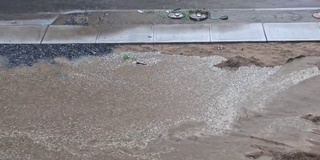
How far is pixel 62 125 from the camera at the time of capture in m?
7.95

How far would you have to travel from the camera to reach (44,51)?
393 inches

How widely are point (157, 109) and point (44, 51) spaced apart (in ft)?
9.24

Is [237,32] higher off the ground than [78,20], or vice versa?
[237,32]

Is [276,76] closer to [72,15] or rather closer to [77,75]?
[77,75]

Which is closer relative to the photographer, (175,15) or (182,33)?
(182,33)

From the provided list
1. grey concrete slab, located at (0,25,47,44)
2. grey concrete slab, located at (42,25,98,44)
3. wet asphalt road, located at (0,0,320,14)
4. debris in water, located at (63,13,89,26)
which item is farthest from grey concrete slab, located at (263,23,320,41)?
grey concrete slab, located at (0,25,47,44)

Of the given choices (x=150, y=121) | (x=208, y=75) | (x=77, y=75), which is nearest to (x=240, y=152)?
(x=150, y=121)

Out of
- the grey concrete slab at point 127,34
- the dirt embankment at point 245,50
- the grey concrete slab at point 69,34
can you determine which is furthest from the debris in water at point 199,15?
the grey concrete slab at point 69,34

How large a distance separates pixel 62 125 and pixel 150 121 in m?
1.25

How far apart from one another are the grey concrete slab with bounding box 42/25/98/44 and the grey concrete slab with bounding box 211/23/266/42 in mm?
2252

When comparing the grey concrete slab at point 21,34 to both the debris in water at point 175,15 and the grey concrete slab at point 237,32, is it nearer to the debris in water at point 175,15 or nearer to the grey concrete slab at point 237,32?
the debris in water at point 175,15

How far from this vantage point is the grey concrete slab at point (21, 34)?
10.3 meters

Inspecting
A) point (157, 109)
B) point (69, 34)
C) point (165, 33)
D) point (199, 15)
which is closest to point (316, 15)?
point (199, 15)

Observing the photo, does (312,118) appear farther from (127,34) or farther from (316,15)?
(127,34)
